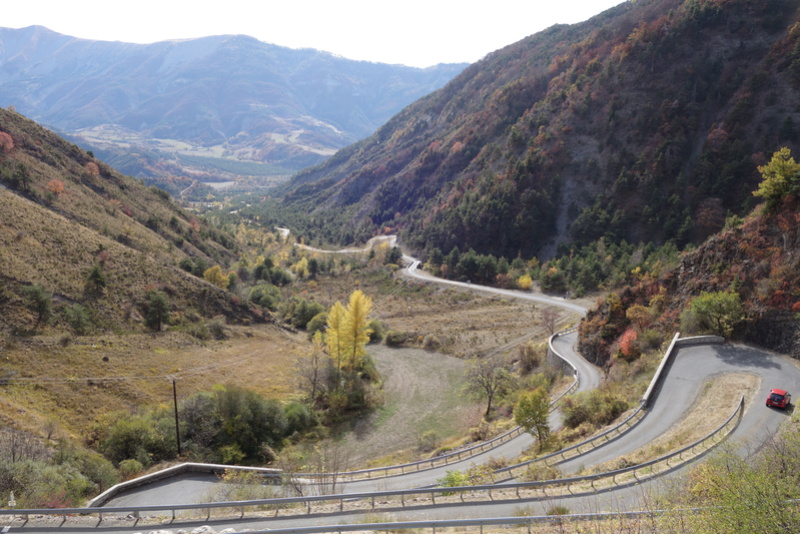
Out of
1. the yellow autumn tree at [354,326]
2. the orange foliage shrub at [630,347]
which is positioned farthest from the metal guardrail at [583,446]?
the yellow autumn tree at [354,326]

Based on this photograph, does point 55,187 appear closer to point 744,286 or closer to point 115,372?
point 115,372

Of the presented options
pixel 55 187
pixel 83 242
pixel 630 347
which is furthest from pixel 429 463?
pixel 55 187

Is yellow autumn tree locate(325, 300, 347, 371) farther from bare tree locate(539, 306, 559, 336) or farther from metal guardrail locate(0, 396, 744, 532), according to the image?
bare tree locate(539, 306, 559, 336)

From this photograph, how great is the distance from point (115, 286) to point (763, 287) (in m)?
59.9

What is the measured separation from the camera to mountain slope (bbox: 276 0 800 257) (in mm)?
81875

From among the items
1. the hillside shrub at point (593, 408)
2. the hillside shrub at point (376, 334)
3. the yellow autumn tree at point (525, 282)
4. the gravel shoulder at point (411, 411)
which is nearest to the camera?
the hillside shrub at point (593, 408)

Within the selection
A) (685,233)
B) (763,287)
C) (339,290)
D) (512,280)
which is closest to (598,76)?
(685,233)

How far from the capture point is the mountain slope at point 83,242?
39969 millimetres

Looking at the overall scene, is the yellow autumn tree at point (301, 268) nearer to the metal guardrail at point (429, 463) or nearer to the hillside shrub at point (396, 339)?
the hillside shrub at point (396, 339)

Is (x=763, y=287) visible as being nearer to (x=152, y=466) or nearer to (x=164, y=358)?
(x=152, y=466)

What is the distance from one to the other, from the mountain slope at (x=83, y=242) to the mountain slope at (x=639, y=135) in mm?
74710

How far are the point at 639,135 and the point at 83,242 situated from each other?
112234mm

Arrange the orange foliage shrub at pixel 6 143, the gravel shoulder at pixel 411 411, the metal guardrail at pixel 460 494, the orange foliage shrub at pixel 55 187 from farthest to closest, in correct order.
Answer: the orange foliage shrub at pixel 6 143 → the orange foliage shrub at pixel 55 187 → the gravel shoulder at pixel 411 411 → the metal guardrail at pixel 460 494

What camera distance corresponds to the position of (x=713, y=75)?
9438cm
